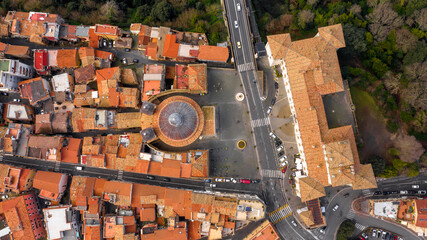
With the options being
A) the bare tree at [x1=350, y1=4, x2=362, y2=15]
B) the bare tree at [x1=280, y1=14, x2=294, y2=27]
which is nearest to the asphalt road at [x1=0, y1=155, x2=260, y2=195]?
the bare tree at [x1=280, y1=14, x2=294, y2=27]

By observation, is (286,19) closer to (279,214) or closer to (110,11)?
(110,11)

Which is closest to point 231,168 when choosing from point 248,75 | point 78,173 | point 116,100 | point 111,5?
point 248,75

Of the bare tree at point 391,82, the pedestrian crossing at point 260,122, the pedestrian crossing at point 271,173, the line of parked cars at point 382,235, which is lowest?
the line of parked cars at point 382,235

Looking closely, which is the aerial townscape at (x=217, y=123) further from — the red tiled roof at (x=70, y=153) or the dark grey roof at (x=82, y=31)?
the dark grey roof at (x=82, y=31)

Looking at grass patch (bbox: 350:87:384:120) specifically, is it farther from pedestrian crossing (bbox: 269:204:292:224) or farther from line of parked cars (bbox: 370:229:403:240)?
pedestrian crossing (bbox: 269:204:292:224)

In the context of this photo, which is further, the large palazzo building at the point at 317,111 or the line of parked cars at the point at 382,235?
the line of parked cars at the point at 382,235

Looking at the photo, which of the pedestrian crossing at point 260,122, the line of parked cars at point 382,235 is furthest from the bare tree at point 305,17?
the line of parked cars at point 382,235

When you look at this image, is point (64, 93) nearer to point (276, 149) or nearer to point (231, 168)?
point (231, 168)
